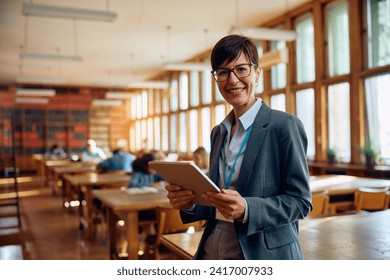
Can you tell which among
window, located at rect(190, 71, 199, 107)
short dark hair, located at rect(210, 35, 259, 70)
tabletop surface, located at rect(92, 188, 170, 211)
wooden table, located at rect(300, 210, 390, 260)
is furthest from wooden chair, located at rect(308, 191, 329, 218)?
window, located at rect(190, 71, 199, 107)

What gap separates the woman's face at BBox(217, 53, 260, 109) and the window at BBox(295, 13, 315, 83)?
5.95 meters

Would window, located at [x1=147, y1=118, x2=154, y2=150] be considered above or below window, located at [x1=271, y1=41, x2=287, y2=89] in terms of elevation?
below

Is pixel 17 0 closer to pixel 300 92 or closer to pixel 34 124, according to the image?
pixel 300 92

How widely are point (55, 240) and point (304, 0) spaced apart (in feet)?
17.4

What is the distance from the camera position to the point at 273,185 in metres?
1.19

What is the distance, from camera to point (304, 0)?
6602 millimetres

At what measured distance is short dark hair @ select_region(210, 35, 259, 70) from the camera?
4.02ft

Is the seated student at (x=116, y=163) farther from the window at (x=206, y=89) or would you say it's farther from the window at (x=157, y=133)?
the window at (x=157, y=133)

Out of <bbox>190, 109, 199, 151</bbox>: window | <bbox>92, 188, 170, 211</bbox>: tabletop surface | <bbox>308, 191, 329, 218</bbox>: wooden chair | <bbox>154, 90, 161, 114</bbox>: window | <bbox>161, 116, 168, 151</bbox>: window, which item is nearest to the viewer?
<bbox>308, 191, 329, 218</bbox>: wooden chair

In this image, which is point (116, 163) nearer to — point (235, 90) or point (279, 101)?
point (279, 101)

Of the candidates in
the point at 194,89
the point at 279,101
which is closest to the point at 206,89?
the point at 194,89

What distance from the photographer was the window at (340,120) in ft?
20.5

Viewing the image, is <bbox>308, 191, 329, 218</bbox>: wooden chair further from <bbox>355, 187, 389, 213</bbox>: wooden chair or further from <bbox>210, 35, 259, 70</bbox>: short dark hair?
<bbox>210, 35, 259, 70</bbox>: short dark hair

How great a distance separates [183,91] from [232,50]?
10094 mm
